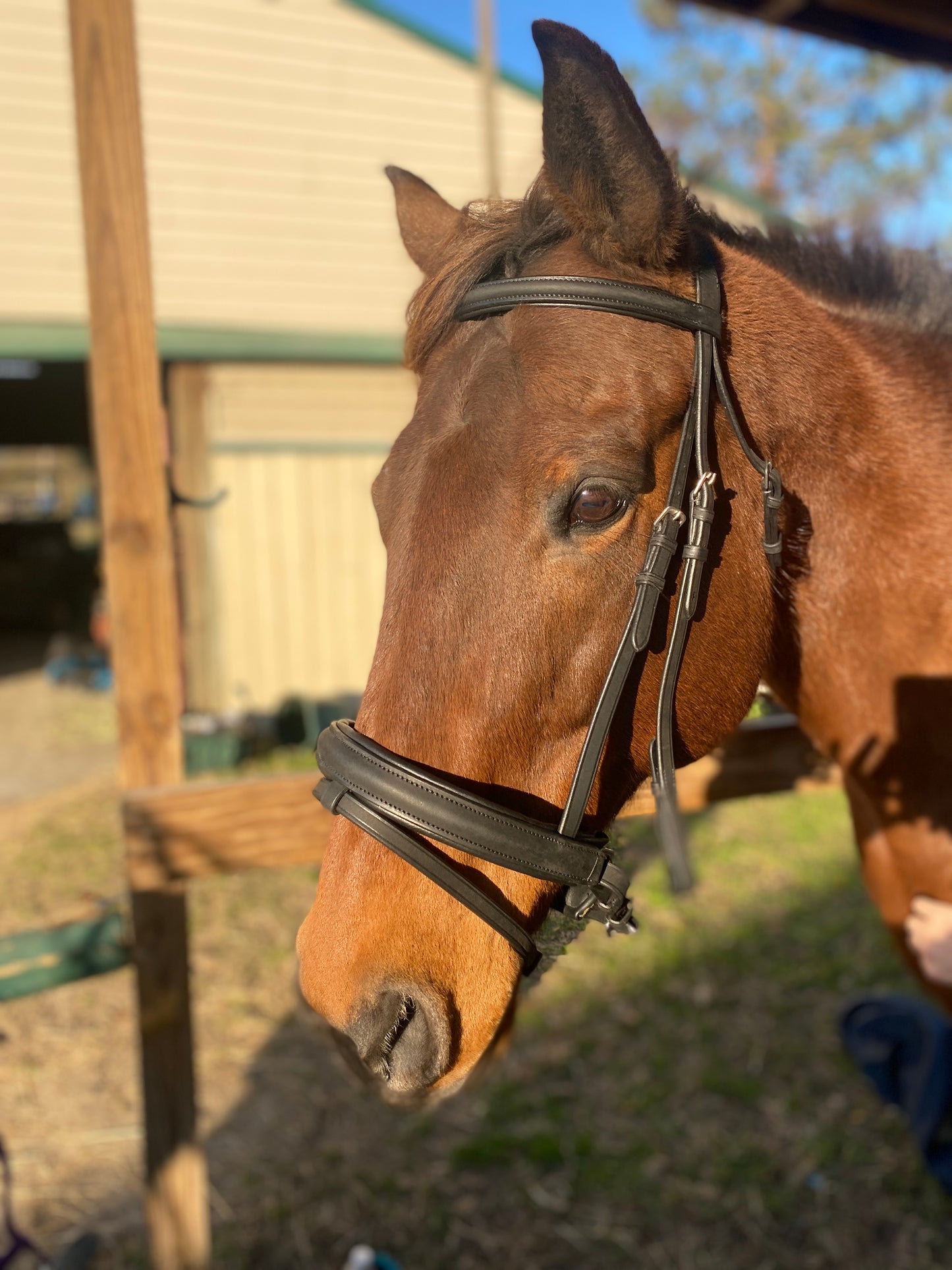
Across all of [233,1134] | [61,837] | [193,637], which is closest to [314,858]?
[233,1134]

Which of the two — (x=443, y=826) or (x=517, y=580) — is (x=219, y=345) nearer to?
(x=517, y=580)

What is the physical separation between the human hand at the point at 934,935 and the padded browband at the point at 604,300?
1221mm

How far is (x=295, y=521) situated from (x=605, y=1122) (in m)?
5.95

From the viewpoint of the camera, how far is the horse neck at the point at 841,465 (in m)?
1.44

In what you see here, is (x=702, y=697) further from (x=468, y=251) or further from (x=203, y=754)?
(x=203, y=754)

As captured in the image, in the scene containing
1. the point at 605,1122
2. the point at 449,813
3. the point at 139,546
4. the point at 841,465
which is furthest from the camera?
the point at 605,1122

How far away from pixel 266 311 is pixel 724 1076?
23.2ft

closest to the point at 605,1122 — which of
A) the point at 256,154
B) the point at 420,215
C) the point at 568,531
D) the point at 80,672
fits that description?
the point at 568,531

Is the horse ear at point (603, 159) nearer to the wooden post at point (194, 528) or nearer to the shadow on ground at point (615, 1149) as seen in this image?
the shadow on ground at point (615, 1149)

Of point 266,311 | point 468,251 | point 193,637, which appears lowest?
point 193,637

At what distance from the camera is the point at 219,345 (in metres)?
7.40

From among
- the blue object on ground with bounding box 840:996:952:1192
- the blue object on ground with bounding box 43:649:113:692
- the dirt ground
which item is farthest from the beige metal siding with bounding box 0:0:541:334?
the blue object on ground with bounding box 840:996:952:1192

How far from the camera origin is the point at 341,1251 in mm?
2779

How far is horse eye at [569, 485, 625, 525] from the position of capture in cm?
120
